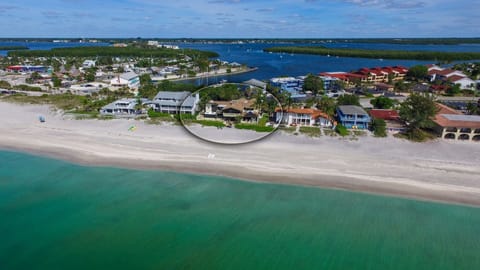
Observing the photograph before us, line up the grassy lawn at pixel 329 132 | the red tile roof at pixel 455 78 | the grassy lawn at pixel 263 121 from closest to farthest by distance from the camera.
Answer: the grassy lawn at pixel 329 132 < the grassy lawn at pixel 263 121 < the red tile roof at pixel 455 78

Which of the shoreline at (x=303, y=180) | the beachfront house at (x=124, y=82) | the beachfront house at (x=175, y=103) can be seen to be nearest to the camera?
the shoreline at (x=303, y=180)

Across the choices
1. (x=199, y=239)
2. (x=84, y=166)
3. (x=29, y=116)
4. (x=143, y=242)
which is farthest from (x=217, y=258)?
(x=29, y=116)

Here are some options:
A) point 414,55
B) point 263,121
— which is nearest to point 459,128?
point 263,121

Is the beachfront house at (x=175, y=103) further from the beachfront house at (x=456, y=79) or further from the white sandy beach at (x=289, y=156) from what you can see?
the beachfront house at (x=456, y=79)

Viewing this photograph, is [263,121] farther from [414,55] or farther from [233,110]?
[414,55]

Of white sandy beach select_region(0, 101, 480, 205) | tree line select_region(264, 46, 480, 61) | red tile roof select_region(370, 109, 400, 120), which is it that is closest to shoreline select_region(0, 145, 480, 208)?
white sandy beach select_region(0, 101, 480, 205)

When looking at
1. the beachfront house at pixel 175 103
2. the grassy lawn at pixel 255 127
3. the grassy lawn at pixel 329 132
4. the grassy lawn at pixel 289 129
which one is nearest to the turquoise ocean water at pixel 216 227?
the grassy lawn at pixel 255 127
